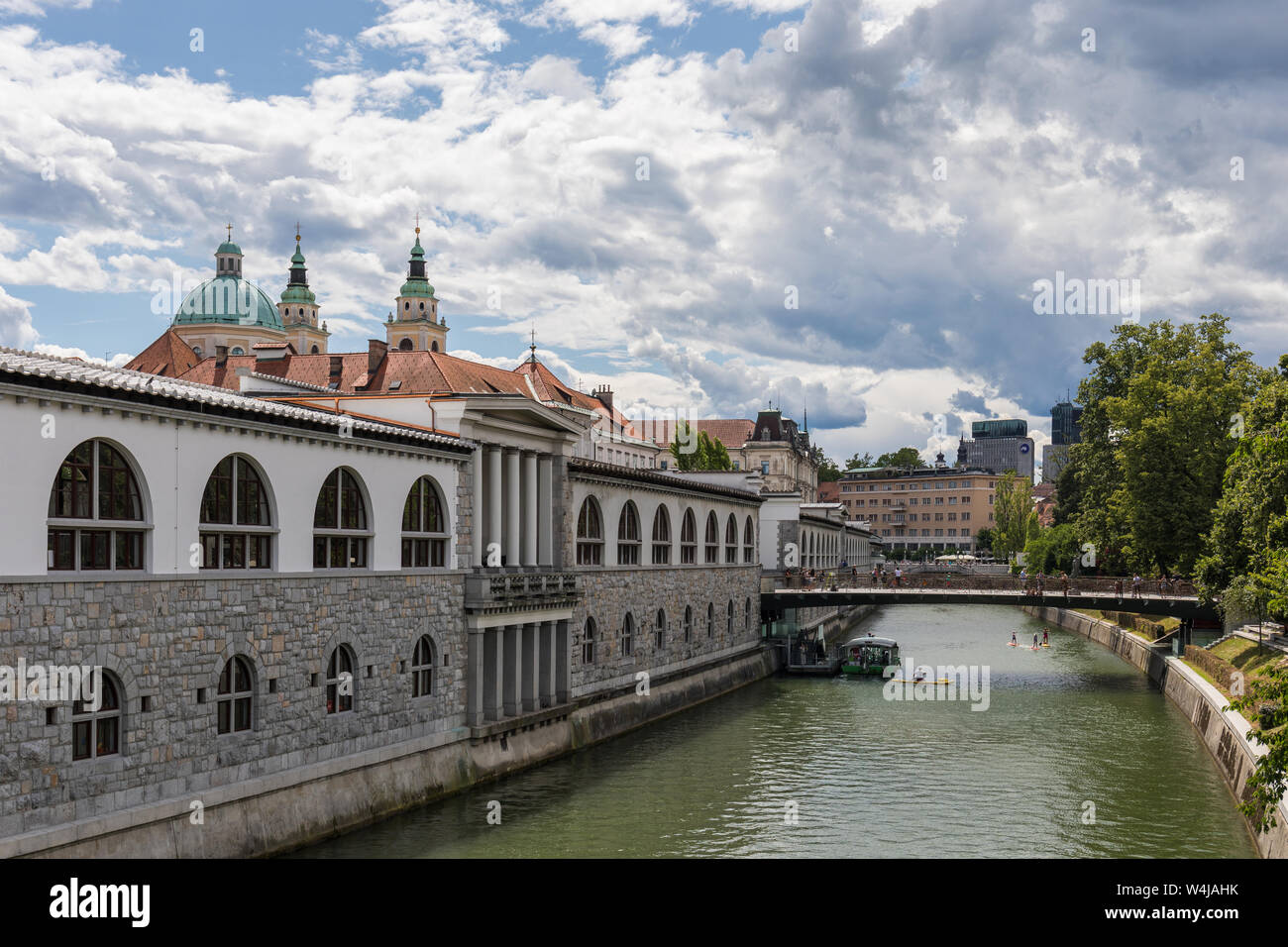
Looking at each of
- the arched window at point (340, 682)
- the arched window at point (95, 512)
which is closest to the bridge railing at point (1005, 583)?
the arched window at point (340, 682)

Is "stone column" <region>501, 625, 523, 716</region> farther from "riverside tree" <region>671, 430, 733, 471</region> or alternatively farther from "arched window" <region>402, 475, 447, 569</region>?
"riverside tree" <region>671, 430, 733, 471</region>

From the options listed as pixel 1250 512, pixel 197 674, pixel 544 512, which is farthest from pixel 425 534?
pixel 1250 512

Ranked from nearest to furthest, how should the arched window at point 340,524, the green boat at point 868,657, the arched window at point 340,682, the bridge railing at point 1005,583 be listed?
the arched window at point 340,682, the arched window at point 340,524, the bridge railing at point 1005,583, the green boat at point 868,657

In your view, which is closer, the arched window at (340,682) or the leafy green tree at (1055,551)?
the arched window at (340,682)

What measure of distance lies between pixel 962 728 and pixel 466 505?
22.8m

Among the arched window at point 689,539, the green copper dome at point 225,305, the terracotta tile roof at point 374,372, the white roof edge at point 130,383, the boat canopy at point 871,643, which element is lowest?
the boat canopy at point 871,643

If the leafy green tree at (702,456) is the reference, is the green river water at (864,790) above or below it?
below

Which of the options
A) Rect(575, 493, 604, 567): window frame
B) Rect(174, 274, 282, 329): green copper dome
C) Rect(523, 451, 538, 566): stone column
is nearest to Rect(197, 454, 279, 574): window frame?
Rect(523, 451, 538, 566): stone column

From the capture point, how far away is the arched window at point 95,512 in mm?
22422

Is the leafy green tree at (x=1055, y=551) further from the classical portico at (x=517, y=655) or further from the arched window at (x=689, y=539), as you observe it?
the classical portico at (x=517, y=655)

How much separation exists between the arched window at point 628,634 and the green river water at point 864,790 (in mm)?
3106

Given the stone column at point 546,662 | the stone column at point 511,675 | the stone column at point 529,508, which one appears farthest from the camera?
the stone column at point 529,508
